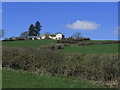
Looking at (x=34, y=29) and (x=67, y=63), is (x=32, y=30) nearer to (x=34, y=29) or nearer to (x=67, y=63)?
(x=34, y=29)

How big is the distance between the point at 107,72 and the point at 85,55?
278 centimetres

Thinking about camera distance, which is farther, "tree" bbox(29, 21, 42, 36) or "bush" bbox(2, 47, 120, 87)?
"tree" bbox(29, 21, 42, 36)

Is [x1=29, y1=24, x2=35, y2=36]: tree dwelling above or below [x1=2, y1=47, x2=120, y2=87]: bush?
above

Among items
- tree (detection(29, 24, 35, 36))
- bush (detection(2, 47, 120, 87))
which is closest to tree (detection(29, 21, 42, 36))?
tree (detection(29, 24, 35, 36))

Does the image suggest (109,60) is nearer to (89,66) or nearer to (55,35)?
(89,66)

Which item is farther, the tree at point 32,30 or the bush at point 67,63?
the tree at point 32,30

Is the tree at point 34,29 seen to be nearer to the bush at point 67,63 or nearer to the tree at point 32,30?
the tree at point 32,30

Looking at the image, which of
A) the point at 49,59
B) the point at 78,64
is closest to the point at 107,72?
the point at 78,64

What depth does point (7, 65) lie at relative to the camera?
67.3ft

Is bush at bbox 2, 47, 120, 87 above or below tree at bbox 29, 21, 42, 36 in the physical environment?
below

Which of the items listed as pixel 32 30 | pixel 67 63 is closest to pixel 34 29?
pixel 32 30

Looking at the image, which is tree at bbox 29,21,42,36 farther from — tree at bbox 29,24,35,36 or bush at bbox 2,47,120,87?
bush at bbox 2,47,120,87

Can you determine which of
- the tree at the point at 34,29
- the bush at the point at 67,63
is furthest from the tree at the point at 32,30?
the bush at the point at 67,63

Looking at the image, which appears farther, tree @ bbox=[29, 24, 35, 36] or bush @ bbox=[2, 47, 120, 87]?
tree @ bbox=[29, 24, 35, 36]
